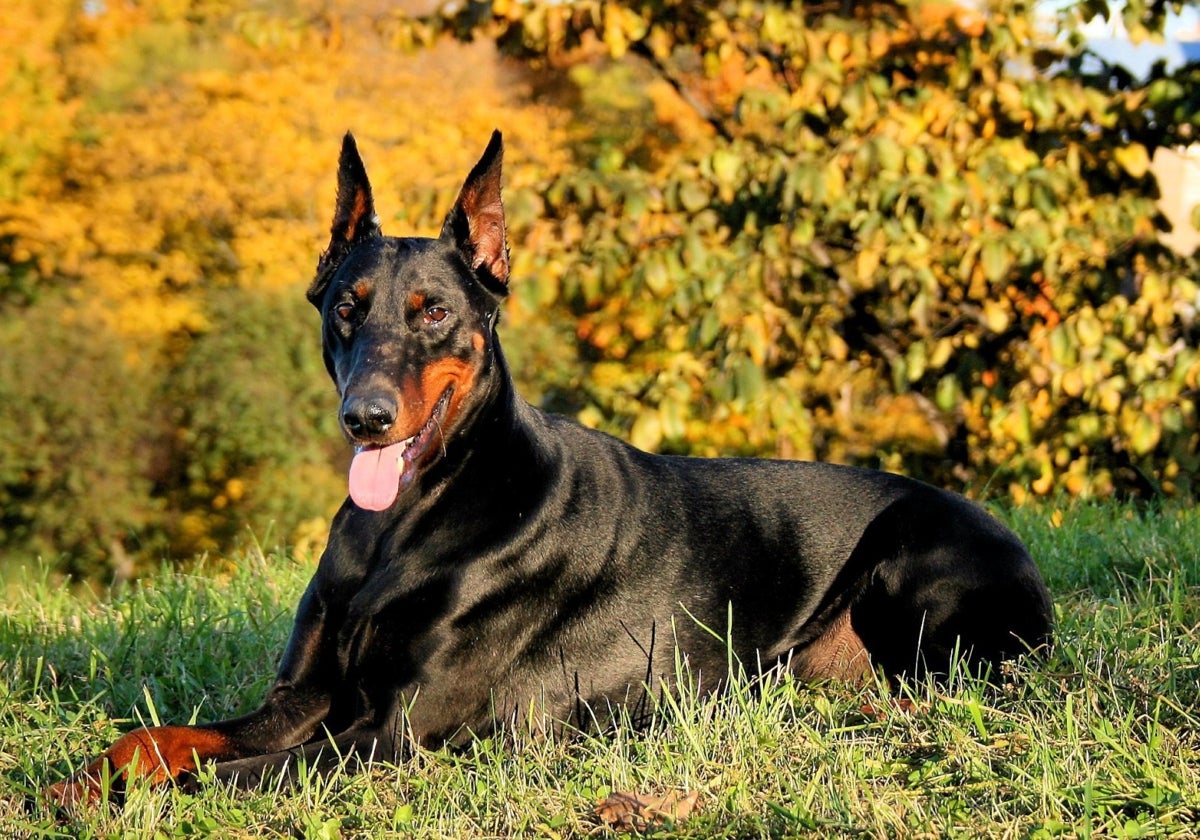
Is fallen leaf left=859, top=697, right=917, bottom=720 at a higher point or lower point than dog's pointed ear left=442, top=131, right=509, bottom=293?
lower

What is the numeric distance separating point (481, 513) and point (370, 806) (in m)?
0.92

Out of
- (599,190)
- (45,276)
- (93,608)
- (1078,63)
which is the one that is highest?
(1078,63)

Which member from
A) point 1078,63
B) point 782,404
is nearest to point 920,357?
point 782,404

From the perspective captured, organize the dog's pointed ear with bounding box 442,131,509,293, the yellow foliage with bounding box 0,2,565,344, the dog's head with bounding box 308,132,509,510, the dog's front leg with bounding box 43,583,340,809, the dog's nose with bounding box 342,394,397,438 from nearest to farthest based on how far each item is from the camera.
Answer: the dog's front leg with bounding box 43,583,340,809 < the dog's nose with bounding box 342,394,397,438 < the dog's head with bounding box 308,132,509,510 < the dog's pointed ear with bounding box 442,131,509,293 < the yellow foliage with bounding box 0,2,565,344

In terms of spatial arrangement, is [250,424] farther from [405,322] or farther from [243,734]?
[243,734]

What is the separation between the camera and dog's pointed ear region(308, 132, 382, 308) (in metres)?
3.96

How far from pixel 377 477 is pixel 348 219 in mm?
884

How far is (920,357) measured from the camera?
7602mm

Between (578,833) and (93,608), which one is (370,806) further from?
(93,608)

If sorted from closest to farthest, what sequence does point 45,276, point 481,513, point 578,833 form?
point 578,833, point 481,513, point 45,276

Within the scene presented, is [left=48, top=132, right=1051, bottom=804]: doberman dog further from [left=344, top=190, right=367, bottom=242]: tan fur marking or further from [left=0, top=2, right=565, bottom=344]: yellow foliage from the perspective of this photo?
[left=0, top=2, right=565, bottom=344]: yellow foliage

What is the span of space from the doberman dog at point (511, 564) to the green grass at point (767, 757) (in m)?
0.17

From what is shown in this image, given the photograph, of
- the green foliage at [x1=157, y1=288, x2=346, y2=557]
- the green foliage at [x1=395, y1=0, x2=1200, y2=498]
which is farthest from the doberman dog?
the green foliage at [x1=157, y1=288, x2=346, y2=557]

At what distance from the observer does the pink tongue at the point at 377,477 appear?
3.54m
